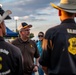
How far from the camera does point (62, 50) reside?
5.01 metres

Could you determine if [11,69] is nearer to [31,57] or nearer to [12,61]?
[12,61]

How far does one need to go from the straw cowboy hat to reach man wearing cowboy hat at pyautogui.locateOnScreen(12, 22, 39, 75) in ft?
10.3

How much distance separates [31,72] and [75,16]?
11.4ft

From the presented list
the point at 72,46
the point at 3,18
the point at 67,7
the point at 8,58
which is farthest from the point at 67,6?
the point at 8,58

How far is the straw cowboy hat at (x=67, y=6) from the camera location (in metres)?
5.15

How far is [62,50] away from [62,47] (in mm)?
44

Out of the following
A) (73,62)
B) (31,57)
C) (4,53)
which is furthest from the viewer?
(31,57)

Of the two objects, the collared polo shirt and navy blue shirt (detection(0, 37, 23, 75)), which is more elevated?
navy blue shirt (detection(0, 37, 23, 75))

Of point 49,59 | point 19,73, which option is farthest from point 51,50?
point 19,73

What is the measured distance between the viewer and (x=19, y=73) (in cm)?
492

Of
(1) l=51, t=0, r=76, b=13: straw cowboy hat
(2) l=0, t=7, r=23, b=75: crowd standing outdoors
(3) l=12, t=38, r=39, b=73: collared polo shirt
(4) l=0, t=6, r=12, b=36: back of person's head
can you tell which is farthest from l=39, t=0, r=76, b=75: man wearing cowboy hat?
(3) l=12, t=38, r=39, b=73: collared polo shirt

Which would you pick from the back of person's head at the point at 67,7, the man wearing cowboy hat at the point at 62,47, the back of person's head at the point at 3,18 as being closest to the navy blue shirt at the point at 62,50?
the man wearing cowboy hat at the point at 62,47

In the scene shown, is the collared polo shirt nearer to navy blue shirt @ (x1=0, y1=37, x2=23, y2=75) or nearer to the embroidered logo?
the embroidered logo

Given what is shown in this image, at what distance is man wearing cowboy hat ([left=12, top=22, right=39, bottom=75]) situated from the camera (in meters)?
8.26
